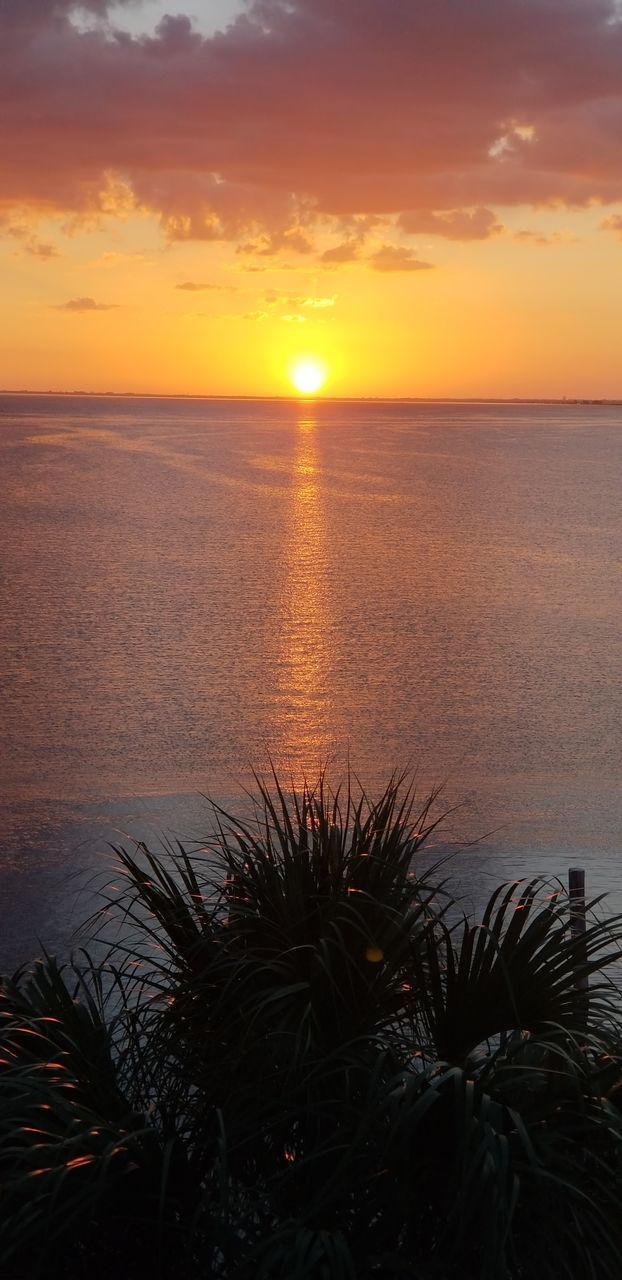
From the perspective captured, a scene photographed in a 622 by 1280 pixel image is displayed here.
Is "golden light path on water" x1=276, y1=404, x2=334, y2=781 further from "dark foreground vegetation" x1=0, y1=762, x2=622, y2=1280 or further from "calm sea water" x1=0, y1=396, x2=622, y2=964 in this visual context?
"dark foreground vegetation" x1=0, y1=762, x2=622, y2=1280

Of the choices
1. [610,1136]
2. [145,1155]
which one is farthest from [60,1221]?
[610,1136]

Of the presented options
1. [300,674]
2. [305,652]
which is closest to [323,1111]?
[300,674]

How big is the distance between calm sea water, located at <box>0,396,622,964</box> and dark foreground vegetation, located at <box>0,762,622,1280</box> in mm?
4057

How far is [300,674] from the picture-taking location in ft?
57.4

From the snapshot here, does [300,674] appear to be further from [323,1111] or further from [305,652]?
[323,1111]

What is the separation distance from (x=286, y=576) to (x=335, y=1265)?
2680cm

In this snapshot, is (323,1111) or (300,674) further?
(300,674)

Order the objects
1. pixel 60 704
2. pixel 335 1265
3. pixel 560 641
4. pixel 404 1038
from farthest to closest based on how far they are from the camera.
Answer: pixel 560 641
pixel 60 704
pixel 404 1038
pixel 335 1265

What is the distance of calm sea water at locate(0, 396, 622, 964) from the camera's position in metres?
10.6

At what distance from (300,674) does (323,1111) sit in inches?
548

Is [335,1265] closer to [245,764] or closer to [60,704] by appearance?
[245,764]

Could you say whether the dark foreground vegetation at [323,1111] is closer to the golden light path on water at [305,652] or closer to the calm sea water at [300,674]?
the calm sea water at [300,674]

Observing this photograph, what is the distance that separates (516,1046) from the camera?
3512 mm

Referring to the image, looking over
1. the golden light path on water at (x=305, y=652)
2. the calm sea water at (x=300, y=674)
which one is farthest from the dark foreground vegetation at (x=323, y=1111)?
the golden light path on water at (x=305, y=652)
